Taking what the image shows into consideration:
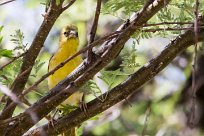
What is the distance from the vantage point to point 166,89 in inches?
212

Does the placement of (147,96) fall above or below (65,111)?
below

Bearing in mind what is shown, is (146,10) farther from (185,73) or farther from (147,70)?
(185,73)

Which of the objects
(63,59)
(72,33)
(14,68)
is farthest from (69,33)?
(14,68)

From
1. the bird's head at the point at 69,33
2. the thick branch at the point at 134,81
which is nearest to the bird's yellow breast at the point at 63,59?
the bird's head at the point at 69,33

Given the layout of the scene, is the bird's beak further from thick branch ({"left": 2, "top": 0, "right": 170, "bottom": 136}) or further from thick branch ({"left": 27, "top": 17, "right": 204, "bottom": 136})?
thick branch ({"left": 2, "top": 0, "right": 170, "bottom": 136})

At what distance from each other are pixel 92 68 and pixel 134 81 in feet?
0.84

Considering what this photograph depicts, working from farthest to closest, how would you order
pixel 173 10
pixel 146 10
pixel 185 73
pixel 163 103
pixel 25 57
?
pixel 163 103 → pixel 185 73 → pixel 173 10 → pixel 25 57 → pixel 146 10

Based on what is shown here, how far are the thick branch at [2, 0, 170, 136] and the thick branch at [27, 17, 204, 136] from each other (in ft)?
0.30

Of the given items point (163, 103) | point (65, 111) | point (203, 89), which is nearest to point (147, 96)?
point (163, 103)

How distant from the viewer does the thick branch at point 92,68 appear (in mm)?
2121

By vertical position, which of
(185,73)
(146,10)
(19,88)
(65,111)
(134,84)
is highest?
(146,10)

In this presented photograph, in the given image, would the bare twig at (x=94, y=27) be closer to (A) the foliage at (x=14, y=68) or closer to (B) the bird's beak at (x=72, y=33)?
(A) the foliage at (x=14, y=68)

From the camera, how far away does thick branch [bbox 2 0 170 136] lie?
6.96 ft

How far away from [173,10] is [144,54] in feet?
7.75
